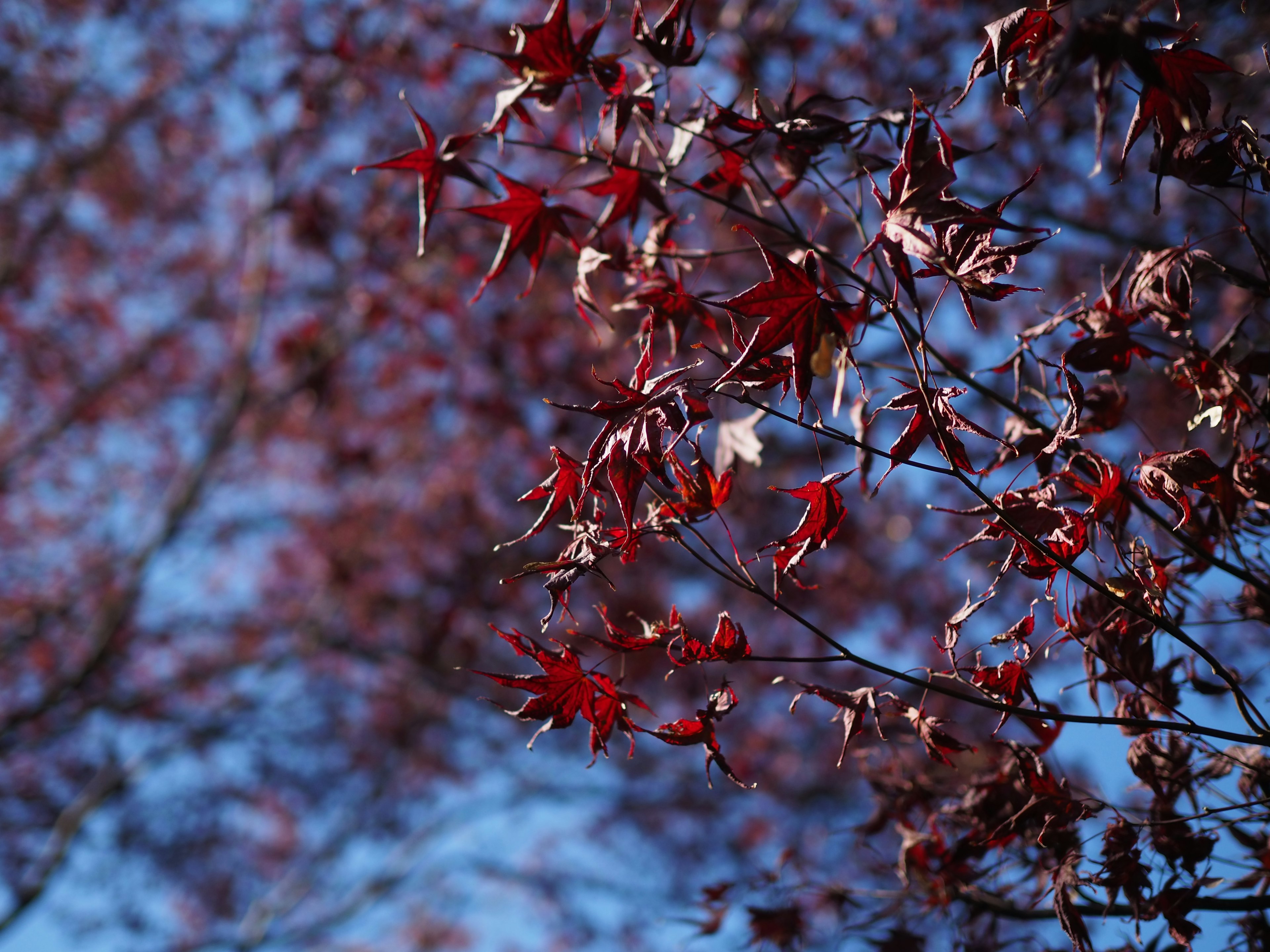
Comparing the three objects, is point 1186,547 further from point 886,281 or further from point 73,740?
point 73,740

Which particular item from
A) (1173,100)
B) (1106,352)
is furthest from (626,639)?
(1173,100)

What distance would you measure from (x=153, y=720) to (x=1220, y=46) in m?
9.29

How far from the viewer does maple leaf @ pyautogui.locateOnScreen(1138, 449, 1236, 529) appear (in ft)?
4.76

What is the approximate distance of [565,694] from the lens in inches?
60.3

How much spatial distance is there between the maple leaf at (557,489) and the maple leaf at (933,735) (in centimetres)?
70

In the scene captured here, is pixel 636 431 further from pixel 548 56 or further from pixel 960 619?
pixel 548 56

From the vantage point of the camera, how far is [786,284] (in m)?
1.25

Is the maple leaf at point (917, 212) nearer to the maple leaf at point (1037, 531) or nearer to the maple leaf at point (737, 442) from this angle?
the maple leaf at point (1037, 531)

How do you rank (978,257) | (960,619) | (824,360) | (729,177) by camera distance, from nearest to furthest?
(978,257), (960,619), (824,360), (729,177)

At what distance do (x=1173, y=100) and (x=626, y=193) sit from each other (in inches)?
44.9

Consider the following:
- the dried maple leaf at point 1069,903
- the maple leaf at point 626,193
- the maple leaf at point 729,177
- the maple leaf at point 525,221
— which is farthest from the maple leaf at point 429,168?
the dried maple leaf at point 1069,903

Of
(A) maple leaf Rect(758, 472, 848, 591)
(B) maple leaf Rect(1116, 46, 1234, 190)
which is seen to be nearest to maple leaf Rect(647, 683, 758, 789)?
(A) maple leaf Rect(758, 472, 848, 591)

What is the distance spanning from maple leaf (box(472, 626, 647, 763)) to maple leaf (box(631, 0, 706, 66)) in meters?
1.16

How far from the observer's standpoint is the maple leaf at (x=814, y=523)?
1412 mm
